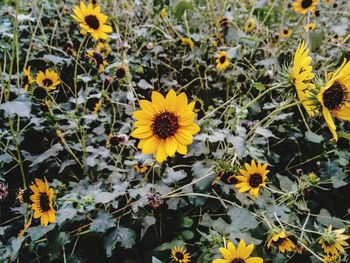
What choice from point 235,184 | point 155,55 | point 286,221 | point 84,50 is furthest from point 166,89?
point 286,221

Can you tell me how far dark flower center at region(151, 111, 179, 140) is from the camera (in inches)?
34.5

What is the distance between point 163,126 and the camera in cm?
88

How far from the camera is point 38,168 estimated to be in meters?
1.23

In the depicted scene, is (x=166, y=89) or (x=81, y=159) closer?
(x=81, y=159)

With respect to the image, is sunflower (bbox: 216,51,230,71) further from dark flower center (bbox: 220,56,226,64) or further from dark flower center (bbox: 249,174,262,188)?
dark flower center (bbox: 249,174,262,188)

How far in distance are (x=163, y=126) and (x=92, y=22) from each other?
567 mm

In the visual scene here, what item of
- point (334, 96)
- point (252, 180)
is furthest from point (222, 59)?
point (334, 96)

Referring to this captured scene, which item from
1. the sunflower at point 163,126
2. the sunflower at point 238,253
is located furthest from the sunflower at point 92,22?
the sunflower at point 238,253

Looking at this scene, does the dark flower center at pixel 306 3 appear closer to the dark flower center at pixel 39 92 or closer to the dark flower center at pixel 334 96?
the dark flower center at pixel 334 96

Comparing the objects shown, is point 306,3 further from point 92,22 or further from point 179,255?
point 179,255

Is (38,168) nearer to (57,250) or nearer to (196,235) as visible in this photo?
(57,250)

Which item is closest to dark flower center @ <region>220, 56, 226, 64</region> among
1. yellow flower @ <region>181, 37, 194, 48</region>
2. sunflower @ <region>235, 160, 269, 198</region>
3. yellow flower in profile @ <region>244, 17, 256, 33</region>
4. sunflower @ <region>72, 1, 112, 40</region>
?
yellow flower @ <region>181, 37, 194, 48</region>

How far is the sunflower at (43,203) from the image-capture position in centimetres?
93

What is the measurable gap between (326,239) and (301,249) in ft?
0.34
